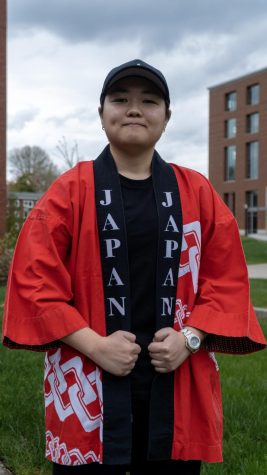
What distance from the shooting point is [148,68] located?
1943 millimetres

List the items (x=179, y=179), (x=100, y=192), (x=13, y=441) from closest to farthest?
(x=100, y=192) < (x=179, y=179) < (x=13, y=441)

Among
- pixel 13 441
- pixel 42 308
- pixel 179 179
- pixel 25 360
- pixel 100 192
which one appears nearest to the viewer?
pixel 42 308

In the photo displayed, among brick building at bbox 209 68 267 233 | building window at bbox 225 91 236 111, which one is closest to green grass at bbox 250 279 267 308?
brick building at bbox 209 68 267 233

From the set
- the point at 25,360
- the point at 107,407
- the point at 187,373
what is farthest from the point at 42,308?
the point at 25,360

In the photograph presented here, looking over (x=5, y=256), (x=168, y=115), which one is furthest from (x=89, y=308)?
(x=5, y=256)

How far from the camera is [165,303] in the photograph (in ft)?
6.30

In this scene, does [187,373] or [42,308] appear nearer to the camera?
[42,308]

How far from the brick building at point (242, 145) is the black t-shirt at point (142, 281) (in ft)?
182

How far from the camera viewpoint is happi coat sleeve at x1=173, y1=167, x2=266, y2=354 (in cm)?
195

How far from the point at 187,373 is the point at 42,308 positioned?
20.6 inches

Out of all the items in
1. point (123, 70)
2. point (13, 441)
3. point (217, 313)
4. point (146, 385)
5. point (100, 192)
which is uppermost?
point (123, 70)

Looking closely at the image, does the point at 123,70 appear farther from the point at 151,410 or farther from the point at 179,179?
the point at 151,410

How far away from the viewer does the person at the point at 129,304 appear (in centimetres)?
186

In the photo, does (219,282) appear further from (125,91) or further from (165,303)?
(125,91)
